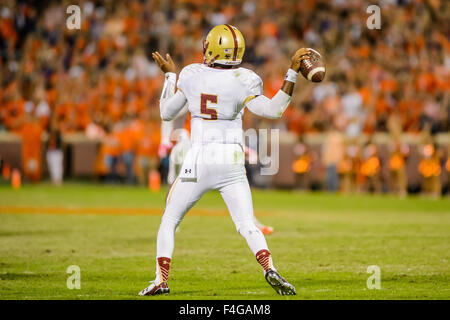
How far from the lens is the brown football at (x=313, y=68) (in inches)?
239

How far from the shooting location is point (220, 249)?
→ 9805 mm

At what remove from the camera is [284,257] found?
9117 millimetres

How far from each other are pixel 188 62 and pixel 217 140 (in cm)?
1629

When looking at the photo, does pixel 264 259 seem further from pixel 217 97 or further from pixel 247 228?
pixel 217 97

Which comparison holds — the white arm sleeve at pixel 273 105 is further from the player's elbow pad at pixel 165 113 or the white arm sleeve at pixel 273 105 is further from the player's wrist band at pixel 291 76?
the player's elbow pad at pixel 165 113

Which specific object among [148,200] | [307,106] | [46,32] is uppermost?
[46,32]

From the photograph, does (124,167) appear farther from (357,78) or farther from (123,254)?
(123,254)

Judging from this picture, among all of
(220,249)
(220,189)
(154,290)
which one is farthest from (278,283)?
(220,249)

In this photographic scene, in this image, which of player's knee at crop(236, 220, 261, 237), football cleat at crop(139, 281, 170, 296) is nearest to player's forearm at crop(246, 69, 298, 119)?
player's knee at crop(236, 220, 261, 237)

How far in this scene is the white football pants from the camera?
640cm

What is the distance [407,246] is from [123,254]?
3.48 metres

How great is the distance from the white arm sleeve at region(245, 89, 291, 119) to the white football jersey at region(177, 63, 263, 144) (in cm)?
8
